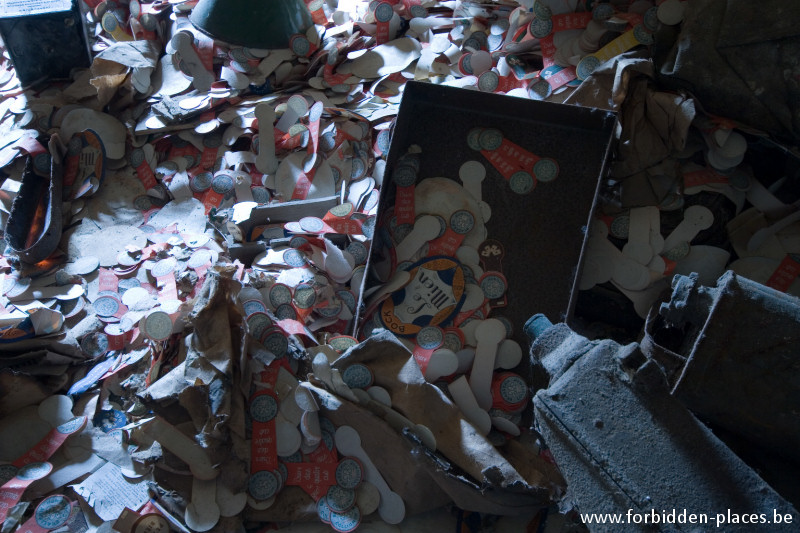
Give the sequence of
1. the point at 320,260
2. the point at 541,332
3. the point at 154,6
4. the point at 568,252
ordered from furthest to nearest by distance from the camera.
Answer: the point at 154,6
the point at 320,260
the point at 568,252
the point at 541,332

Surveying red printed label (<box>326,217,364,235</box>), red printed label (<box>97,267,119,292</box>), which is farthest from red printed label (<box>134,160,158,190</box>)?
red printed label (<box>326,217,364,235</box>)

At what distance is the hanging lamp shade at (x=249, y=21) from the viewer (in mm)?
3244

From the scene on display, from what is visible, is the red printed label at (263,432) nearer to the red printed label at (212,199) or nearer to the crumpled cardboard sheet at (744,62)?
the red printed label at (212,199)

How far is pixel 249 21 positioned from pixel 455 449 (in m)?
2.46

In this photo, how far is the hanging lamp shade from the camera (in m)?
3.24

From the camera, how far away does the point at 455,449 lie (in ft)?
6.16

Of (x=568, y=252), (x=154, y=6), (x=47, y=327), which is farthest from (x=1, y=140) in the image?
(x=568, y=252)

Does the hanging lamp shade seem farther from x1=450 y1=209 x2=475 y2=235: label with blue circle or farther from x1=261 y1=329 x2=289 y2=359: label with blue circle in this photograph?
x1=261 y1=329 x2=289 y2=359: label with blue circle

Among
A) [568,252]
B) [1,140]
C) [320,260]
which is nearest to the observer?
[568,252]

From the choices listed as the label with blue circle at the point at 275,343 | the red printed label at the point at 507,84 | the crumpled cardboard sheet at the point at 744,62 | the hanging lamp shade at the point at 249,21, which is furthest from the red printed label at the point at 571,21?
the label with blue circle at the point at 275,343

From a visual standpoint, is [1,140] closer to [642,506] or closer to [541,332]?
[541,332]

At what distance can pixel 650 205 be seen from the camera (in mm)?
2330

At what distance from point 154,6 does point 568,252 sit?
2.78 m

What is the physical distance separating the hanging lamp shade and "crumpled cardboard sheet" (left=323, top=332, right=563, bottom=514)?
2023 millimetres
